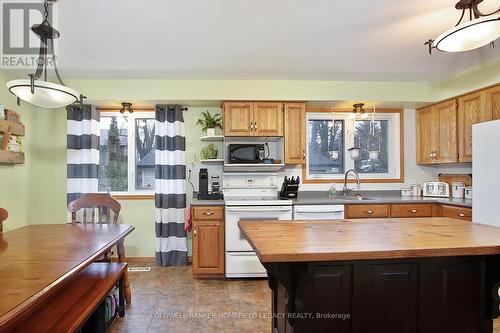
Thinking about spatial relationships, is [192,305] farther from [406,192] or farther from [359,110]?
[359,110]

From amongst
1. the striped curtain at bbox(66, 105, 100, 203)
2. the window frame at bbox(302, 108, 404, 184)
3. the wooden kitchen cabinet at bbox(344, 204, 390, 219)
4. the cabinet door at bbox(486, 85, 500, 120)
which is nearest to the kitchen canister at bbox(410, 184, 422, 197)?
the window frame at bbox(302, 108, 404, 184)

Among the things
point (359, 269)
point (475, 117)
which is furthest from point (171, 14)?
point (475, 117)

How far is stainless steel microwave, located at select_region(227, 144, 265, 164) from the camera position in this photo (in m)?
3.63

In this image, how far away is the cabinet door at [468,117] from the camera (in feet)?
10.1

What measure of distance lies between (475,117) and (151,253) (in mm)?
4205

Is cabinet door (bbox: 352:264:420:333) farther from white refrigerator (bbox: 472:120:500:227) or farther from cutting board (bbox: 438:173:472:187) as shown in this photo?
cutting board (bbox: 438:173:472:187)

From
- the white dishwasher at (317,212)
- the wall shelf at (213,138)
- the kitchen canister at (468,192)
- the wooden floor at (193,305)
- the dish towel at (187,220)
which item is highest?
the wall shelf at (213,138)

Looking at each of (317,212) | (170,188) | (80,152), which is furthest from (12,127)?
(317,212)

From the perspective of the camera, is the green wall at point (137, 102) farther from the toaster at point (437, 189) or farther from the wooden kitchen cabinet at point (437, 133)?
the toaster at point (437, 189)

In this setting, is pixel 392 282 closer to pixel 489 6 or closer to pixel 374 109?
pixel 489 6

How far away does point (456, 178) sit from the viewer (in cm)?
370

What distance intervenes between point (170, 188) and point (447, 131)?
3.46m

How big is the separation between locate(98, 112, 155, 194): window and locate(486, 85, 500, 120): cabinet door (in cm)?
392

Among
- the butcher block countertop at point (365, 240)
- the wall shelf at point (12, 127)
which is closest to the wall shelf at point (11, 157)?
the wall shelf at point (12, 127)
